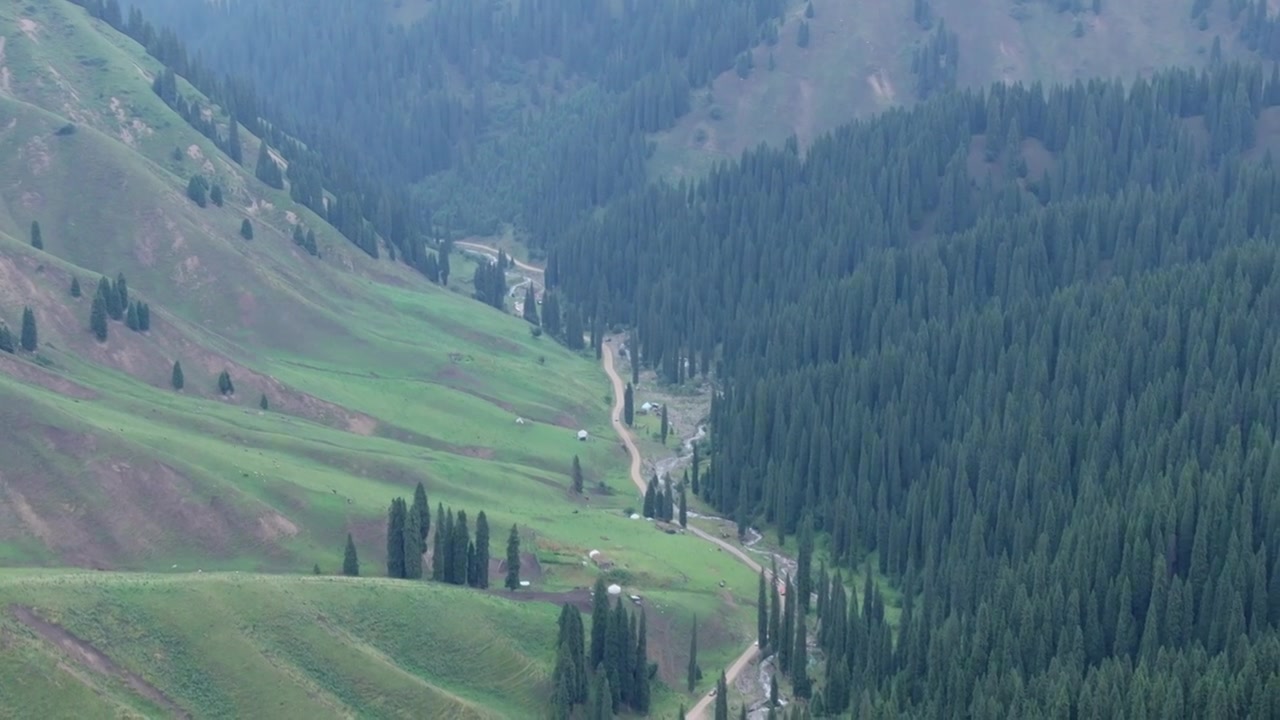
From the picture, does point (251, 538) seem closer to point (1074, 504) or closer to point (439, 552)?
point (439, 552)

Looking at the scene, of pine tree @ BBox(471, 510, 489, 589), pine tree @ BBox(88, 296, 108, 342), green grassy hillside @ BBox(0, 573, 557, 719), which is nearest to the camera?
green grassy hillside @ BBox(0, 573, 557, 719)

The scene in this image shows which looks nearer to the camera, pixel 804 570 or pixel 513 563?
pixel 513 563

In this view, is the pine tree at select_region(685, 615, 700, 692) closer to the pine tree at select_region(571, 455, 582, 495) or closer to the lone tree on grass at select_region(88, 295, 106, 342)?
the pine tree at select_region(571, 455, 582, 495)

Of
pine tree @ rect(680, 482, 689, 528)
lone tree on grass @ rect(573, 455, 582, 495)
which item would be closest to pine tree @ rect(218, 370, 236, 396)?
lone tree on grass @ rect(573, 455, 582, 495)

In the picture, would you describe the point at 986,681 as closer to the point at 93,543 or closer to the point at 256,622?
the point at 256,622

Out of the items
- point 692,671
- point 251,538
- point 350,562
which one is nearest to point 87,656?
point 350,562

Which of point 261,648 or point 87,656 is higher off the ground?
point 261,648

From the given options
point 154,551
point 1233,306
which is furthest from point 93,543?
point 1233,306
